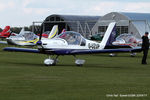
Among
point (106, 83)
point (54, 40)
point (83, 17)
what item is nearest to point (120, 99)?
point (106, 83)

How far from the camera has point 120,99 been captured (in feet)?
31.0

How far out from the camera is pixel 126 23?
74750 millimetres

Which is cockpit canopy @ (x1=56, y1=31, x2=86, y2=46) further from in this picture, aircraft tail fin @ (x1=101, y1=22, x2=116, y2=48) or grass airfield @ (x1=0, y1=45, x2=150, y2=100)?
grass airfield @ (x1=0, y1=45, x2=150, y2=100)

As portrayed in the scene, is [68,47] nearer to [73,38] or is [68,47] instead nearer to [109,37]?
[73,38]

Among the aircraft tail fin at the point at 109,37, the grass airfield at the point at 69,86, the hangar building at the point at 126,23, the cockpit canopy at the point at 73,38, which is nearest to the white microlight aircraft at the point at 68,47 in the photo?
the cockpit canopy at the point at 73,38

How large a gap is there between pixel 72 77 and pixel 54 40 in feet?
18.0

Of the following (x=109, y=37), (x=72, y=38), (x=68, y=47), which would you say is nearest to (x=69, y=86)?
(x=68, y=47)

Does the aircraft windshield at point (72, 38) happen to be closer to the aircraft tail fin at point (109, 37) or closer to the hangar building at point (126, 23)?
the aircraft tail fin at point (109, 37)

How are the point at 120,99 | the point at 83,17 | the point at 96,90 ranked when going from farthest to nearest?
the point at 83,17 → the point at 96,90 → the point at 120,99

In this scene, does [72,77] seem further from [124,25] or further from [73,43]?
[124,25]

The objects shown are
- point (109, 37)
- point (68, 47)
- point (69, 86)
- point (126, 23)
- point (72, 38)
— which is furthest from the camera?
point (126, 23)

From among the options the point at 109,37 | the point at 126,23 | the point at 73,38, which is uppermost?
the point at 73,38

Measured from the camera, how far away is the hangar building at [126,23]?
72.6m

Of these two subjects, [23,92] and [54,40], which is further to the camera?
[54,40]
